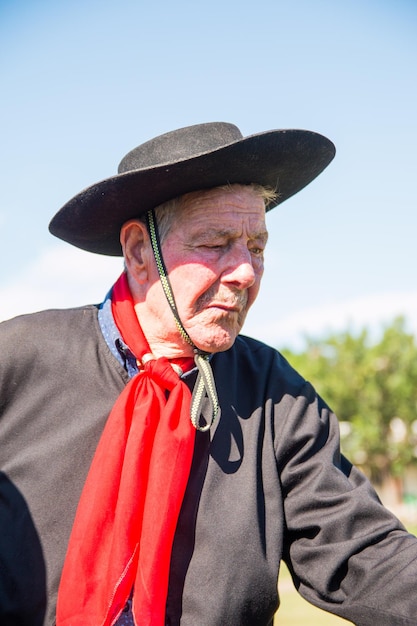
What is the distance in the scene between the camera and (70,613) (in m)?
2.46

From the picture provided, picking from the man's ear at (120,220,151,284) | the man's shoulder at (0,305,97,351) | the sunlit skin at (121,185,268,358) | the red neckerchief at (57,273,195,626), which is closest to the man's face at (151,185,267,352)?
the sunlit skin at (121,185,268,358)

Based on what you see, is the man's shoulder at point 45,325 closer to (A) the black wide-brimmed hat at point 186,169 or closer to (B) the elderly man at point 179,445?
(B) the elderly man at point 179,445

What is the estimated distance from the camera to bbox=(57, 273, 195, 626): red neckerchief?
2477 millimetres

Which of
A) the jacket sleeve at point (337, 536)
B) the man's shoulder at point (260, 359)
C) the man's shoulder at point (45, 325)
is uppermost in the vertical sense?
the man's shoulder at point (45, 325)

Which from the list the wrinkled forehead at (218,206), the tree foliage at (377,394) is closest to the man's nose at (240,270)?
the wrinkled forehead at (218,206)

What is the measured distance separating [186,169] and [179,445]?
3.29ft

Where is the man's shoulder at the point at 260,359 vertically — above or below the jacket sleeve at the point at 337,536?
above

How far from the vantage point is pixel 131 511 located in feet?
8.40

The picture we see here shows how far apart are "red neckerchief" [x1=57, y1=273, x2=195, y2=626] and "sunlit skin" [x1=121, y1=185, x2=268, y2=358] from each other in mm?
216

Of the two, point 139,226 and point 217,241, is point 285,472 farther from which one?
point 139,226

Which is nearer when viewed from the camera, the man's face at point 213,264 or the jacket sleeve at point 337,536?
the jacket sleeve at point 337,536

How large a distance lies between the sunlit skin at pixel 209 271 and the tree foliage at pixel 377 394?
40.2m

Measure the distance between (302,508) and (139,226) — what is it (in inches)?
50.1

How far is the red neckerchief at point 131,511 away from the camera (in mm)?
2477
